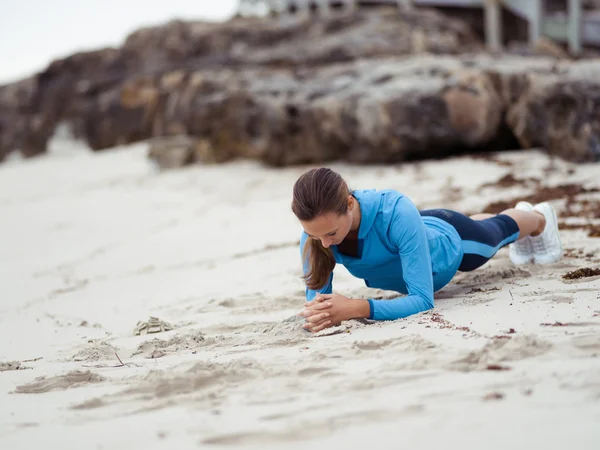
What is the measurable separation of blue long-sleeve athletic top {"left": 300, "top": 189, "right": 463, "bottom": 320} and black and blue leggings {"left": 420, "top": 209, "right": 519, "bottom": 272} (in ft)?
0.66

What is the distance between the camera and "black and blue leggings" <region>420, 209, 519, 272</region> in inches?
133

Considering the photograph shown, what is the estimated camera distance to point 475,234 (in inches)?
133

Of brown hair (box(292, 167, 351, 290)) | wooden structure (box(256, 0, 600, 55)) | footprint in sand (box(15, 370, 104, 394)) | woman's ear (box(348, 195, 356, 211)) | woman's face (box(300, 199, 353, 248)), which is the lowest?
footprint in sand (box(15, 370, 104, 394))

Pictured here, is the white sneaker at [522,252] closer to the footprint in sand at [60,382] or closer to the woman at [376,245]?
the woman at [376,245]

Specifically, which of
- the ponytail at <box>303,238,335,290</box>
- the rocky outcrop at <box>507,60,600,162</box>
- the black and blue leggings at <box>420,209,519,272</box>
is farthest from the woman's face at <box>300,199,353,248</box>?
the rocky outcrop at <box>507,60,600,162</box>

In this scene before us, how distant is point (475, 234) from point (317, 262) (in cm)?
92

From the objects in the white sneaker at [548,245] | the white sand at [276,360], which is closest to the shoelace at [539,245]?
the white sneaker at [548,245]

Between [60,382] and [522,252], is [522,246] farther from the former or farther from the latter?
[60,382]

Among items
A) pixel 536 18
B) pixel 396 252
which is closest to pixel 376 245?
pixel 396 252

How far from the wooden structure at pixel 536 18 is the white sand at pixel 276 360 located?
9.78 m

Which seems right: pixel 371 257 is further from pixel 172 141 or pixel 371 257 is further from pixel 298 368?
pixel 172 141

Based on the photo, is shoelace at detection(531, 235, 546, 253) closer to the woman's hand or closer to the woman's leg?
the woman's leg

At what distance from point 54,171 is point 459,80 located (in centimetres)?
833

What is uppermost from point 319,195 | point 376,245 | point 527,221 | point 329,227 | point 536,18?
point 536,18
